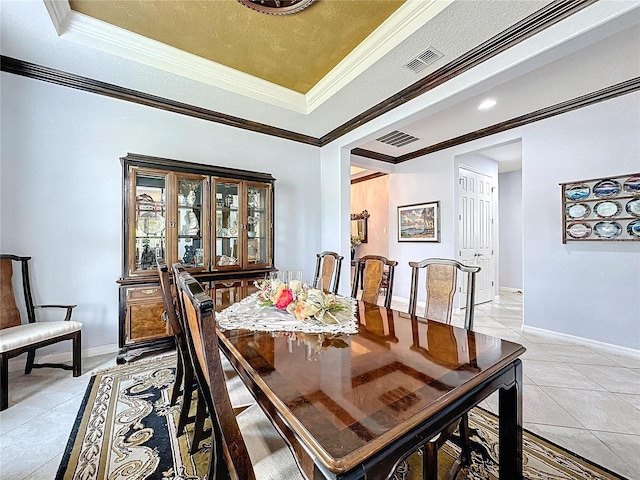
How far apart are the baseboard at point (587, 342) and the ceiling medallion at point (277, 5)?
4411mm

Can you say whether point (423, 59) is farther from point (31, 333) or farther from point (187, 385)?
point (31, 333)

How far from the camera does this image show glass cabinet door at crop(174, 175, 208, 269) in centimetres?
301

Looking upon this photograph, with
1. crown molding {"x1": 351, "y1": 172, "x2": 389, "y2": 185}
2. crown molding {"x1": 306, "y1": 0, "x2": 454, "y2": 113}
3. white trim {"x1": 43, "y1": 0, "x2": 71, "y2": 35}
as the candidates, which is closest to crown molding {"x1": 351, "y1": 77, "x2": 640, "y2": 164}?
crown molding {"x1": 351, "y1": 172, "x2": 389, "y2": 185}

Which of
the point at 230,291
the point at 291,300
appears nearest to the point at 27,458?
the point at 230,291

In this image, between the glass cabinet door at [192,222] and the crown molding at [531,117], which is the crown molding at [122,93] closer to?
the glass cabinet door at [192,222]

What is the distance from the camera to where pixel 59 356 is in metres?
2.71

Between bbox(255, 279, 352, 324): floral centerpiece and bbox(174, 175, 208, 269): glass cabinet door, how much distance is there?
1.54 m

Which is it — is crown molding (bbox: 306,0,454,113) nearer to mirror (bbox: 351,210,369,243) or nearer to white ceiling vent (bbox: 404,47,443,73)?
white ceiling vent (bbox: 404,47,443,73)

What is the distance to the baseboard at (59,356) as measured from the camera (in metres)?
2.53

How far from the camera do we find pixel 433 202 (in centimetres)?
488

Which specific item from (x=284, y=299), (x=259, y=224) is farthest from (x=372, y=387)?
(x=259, y=224)

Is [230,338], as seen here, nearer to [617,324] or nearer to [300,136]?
[300,136]

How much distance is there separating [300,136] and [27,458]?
4.16 meters

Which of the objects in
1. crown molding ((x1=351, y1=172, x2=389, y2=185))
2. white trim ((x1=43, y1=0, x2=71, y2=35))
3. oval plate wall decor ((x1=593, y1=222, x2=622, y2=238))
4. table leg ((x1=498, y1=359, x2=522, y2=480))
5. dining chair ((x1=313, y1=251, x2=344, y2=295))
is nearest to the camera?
table leg ((x1=498, y1=359, x2=522, y2=480))
